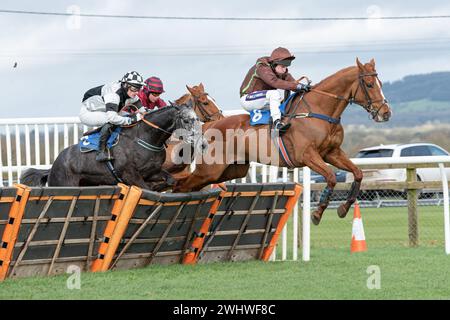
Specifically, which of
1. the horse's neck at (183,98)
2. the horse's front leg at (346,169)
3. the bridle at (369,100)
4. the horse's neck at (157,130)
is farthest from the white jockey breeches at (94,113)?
the bridle at (369,100)

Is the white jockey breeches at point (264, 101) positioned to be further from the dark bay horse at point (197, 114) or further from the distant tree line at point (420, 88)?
the distant tree line at point (420, 88)

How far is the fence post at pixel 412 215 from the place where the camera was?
1309 centimetres

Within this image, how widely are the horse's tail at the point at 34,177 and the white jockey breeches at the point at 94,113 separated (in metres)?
0.89

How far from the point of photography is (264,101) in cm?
1095

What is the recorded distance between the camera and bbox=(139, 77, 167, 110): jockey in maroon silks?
10.9 meters

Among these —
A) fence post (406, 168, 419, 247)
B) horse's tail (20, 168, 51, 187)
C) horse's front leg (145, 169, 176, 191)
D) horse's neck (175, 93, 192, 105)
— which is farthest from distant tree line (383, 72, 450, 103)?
horse's front leg (145, 169, 176, 191)

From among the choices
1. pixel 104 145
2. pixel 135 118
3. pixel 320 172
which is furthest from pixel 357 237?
pixel 104 145

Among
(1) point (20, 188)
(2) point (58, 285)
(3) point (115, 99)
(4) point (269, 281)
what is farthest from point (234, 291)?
(3) point (115, 99)

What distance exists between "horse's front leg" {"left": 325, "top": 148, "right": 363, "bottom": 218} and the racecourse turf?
58 centimetres

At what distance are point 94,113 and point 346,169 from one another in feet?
9.25

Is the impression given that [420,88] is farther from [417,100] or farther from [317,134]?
[317,134]

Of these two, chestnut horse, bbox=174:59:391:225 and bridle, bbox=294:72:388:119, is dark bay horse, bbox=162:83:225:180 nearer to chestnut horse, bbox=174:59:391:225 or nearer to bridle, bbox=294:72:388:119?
chestnut horse, bbox=174:59:391:225

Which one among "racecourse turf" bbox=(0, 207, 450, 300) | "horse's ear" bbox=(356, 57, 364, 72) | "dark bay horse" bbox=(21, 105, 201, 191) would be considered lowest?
"racecourse turf" bbox=(0, 207, 450, 300)
